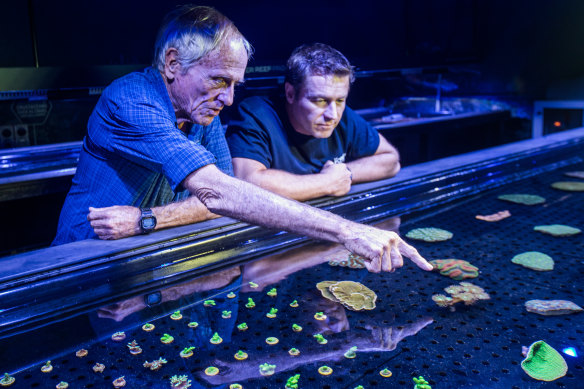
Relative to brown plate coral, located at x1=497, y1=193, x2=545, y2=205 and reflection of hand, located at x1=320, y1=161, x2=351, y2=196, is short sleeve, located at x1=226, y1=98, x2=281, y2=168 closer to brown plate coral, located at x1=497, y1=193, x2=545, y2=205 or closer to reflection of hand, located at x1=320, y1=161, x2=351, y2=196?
reflection of hand, located at x1=320, y1=161, x2=351, y2=196

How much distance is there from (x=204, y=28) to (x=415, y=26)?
3.99 meters

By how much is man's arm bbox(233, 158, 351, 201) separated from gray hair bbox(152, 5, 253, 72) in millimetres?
614

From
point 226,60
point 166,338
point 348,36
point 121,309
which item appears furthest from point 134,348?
point 348,36

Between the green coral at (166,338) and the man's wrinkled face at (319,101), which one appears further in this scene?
the man's wrinkled face at (319,101)

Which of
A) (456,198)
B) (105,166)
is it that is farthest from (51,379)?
(456,198)

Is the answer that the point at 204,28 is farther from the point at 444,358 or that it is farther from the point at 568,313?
the point at 568,313

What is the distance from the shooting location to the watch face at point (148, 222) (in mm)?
1357

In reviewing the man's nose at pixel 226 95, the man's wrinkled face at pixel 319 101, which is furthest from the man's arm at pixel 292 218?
the man's wrinkled face at pixel 319 101

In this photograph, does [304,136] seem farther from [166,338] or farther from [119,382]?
[119,382]

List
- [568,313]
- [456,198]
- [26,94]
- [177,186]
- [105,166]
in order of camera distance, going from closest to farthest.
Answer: [568,313] < [177,186] < [105,166] < [456,198] < [26,94]

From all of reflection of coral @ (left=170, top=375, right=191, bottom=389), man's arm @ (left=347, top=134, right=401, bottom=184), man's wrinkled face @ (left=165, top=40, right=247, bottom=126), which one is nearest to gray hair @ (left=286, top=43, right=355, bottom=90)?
man's arm @ (left=347, top=134, right=401, bottom=184)

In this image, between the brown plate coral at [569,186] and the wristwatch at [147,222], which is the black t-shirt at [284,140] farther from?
the brown plate coral at [569,186]

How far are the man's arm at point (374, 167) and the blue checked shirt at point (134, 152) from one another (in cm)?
58

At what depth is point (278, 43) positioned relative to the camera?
3.73m
